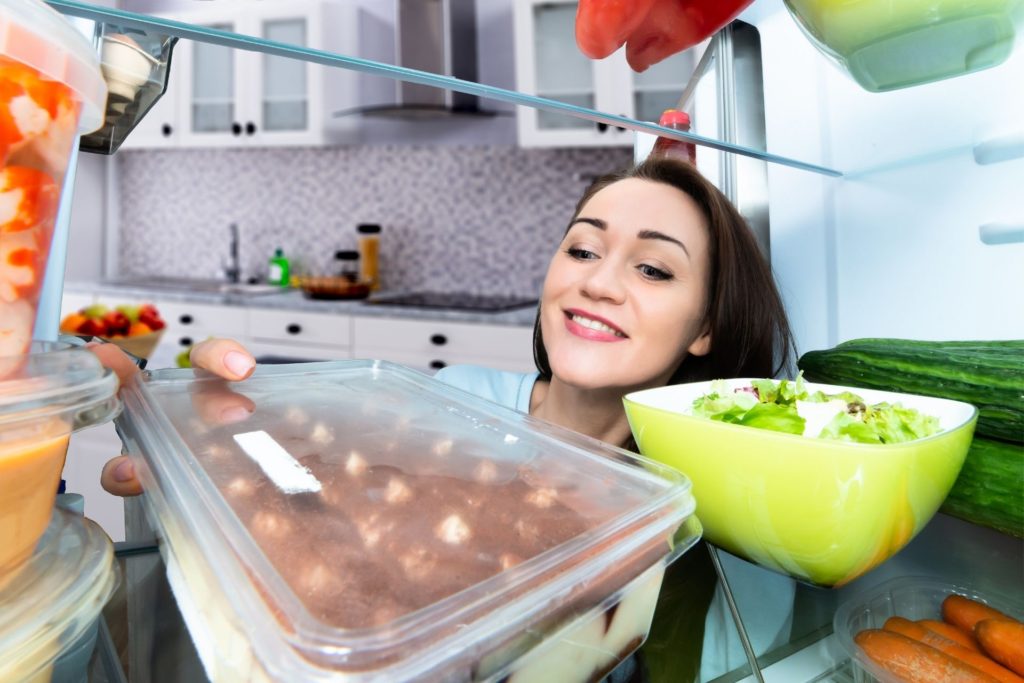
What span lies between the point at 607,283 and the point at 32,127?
598 millimetres

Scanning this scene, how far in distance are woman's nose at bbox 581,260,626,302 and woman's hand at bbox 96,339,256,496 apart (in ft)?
1.36

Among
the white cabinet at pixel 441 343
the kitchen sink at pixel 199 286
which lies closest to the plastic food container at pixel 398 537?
the white cabinet at pixel 441 343

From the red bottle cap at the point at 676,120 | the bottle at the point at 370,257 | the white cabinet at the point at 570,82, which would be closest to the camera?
the red bottle cap at the point at 676,120

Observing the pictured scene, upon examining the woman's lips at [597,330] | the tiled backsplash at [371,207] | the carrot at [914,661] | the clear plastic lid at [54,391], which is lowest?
the carrot at [914,661]

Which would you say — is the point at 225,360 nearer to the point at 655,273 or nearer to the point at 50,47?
the point at 50,47

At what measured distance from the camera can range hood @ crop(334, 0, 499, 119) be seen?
115 inches

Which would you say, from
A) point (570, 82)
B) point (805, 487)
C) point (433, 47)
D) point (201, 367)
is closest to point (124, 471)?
point (201, 367)

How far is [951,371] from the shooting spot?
0.52 m

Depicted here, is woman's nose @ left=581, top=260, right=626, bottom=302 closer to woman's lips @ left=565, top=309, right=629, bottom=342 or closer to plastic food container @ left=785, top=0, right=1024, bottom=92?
woman's lips @ left=565, top=309, right=629, bottom=342

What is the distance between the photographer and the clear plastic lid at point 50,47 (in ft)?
0.81

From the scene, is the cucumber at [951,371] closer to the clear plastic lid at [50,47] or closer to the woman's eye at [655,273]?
the woman's eye at [655,273]

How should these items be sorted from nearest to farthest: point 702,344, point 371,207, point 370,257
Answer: point 702,344
point 370,257
point 371,207

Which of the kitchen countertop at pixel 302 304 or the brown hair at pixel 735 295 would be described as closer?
the brown hair at pixel 735 295

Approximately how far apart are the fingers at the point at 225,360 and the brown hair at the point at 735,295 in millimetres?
493
